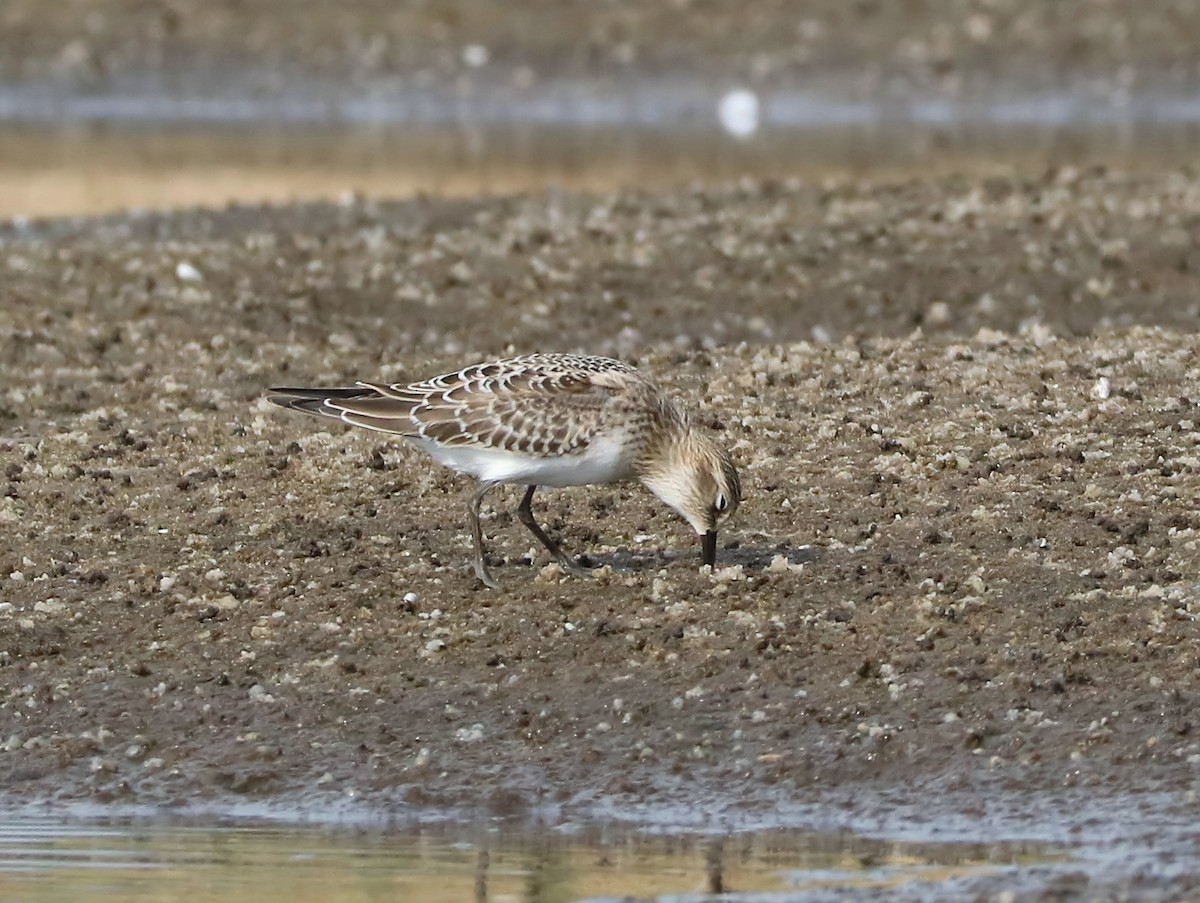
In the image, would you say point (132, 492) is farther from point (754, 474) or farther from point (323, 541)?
point (754, 474)

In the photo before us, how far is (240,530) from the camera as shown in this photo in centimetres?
1190

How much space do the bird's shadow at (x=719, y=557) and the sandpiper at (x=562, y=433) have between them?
222 mm

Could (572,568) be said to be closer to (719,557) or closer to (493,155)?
(719,557)

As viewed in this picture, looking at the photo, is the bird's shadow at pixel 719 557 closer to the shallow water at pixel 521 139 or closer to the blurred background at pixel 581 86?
the shallow water at pixel 521 139

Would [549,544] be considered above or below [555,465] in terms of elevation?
below

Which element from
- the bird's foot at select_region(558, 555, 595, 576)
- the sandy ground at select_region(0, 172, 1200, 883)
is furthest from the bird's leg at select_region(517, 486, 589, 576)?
the sandy ground at select_region(0, 172, 1200, 883)

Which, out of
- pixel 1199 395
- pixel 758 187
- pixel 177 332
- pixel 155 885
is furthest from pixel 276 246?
pixel 155 885

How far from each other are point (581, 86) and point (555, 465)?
29.9 meters

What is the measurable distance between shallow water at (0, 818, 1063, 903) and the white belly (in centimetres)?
242

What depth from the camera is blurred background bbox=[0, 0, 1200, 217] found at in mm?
31875

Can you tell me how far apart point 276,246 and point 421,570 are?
10412mm

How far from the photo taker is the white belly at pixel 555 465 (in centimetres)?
1059

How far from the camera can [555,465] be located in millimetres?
10602

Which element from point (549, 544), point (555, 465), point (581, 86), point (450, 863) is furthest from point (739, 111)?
point (450, 863)
